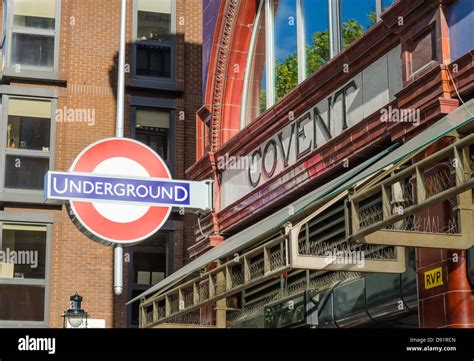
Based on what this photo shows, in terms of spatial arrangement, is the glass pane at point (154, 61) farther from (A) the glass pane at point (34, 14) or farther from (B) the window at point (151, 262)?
(B) the window at point (151, 262)

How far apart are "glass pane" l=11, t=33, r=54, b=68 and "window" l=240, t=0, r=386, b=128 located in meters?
9.11

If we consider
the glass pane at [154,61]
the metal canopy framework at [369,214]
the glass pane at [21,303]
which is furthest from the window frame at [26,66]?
the metal canopy framework at [369,214]

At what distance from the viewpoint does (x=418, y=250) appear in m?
9.64

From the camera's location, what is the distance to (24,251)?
22.2 metres

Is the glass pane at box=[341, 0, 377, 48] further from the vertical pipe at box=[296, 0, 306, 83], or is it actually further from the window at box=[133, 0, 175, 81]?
the window at box=[133, 0, 175, 81]

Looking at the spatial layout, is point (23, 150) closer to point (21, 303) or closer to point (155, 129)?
point (155, 129)

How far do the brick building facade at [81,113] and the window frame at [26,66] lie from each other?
1.0 inches

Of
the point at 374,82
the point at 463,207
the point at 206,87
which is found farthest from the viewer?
the point at 206,87

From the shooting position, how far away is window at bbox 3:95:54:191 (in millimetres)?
22609

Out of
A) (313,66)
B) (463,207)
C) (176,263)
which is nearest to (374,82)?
(313,66)

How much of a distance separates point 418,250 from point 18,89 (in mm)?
15650

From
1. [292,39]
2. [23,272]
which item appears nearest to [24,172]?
[23,272]
